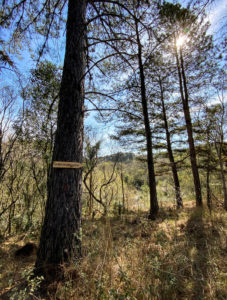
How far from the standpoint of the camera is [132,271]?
1.40 meters

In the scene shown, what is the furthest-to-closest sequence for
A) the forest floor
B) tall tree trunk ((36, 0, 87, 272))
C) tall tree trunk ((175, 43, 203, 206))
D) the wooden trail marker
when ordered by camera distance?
tall tree trunk ((175, 43, 203, 206)) < the wooden trail marker < tall tree trunk ((36, 0, 87, 272)) < the forest floor

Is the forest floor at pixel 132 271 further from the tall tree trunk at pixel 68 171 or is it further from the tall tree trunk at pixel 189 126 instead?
the tall tree trunk at pixel 189 126

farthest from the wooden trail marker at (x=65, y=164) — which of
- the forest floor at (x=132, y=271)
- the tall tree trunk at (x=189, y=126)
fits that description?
the tall tree trunk at (x=189, y=126)

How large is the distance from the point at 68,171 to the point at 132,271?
4.35 ft

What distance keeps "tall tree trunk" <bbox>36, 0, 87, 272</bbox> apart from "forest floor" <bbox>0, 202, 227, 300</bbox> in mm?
194

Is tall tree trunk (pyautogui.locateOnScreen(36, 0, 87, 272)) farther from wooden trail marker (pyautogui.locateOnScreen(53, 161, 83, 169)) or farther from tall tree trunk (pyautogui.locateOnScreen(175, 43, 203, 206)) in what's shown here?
tall tree trunk (pyautogui.locateOnScreen(175, 43, 203, 206))

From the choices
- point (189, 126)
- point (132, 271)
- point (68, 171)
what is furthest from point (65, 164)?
point (189, 126)

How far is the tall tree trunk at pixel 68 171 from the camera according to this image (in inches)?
63.5

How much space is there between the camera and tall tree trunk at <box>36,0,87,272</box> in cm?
161

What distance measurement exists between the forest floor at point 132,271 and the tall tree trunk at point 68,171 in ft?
0.64

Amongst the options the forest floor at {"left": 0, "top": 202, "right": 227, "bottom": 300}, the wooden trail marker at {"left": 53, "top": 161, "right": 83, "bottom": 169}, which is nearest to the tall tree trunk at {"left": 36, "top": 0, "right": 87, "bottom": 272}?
the wooden trail marker at {"left": 53, "top": 161, "right": 83, "bottom": 169}

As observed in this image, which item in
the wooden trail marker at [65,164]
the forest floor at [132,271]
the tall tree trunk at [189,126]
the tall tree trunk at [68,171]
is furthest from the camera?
the tall tree trunk at [189,126]

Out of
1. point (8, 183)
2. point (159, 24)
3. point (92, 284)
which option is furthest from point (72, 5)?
point (8, 183)

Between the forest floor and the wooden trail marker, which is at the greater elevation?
the wooden trail marker
